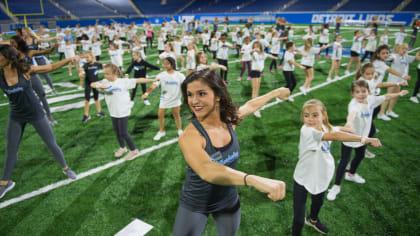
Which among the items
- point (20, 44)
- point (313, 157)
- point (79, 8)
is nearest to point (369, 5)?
point (313, 157)

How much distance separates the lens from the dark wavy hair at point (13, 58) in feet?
11.8

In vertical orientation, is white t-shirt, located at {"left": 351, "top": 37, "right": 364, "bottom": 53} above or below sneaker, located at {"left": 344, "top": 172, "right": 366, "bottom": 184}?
above

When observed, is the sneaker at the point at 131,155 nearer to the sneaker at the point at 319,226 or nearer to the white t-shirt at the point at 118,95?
the white t-shirt at the point at 118,95

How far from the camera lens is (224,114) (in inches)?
89.8

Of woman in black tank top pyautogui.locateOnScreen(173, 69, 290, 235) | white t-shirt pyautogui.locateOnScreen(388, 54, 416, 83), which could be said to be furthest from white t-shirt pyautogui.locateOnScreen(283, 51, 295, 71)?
woman in black tank top pyautogui.locateOnScreen(173, 69, 290, 235)

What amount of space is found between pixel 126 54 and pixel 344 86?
47.3 ft

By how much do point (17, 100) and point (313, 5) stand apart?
43.9 meters

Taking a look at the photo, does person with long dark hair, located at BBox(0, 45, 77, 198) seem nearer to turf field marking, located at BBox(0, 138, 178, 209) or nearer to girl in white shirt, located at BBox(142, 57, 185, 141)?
turf field marking, located at BBox(0, 138, 178, 209)

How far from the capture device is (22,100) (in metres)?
3.97

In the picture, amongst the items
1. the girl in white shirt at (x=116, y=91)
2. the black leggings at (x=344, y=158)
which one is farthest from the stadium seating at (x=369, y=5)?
the girl in white shirt at (x=116, y=91)

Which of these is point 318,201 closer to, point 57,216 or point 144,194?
point 144,194

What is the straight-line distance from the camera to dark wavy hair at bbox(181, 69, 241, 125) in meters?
2.00

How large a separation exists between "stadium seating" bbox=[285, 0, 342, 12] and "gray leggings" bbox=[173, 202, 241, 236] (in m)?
42.6

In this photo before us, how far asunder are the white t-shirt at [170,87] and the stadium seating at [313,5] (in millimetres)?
39432
